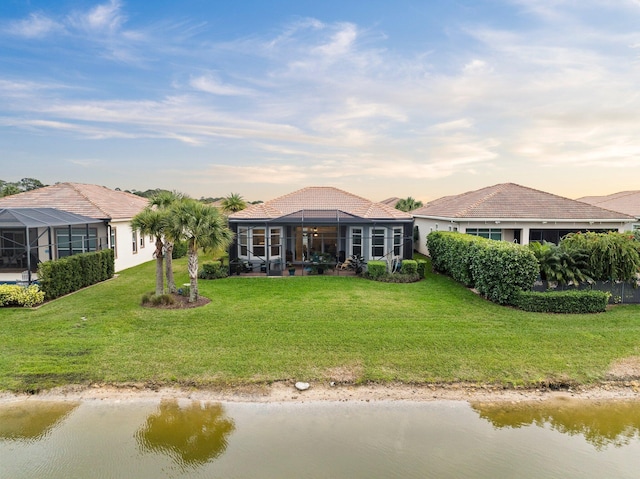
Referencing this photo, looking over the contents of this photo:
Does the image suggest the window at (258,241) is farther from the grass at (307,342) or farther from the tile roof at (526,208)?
the tile roof at (526,208)

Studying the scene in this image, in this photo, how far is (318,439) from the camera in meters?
6.23

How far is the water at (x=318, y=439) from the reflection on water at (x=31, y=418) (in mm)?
19

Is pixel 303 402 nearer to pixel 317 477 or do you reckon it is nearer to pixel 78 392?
pixel 317 477

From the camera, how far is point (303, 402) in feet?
23.9

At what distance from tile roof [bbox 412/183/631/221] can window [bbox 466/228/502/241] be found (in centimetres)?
90

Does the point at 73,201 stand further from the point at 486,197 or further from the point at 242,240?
the point at 486,197

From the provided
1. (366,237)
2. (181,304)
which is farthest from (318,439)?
(366,237)

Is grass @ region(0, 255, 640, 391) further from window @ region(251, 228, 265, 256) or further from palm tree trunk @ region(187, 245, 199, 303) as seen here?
window @ region(251, 228, 265, 256)

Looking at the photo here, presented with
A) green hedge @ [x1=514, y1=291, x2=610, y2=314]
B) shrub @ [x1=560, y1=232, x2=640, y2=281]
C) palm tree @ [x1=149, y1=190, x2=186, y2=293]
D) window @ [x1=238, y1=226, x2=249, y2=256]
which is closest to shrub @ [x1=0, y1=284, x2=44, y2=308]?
palm tree @ [x1=149, y1=190, x2=186, y2=293]

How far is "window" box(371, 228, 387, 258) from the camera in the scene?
20969mm

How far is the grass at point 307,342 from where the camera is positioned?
322 inches

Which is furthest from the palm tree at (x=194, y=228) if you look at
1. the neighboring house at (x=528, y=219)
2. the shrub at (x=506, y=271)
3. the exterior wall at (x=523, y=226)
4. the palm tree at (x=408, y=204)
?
the palm tree at (x=408, y=204)

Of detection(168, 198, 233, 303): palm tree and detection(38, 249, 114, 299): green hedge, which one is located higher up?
detection(168, 198, 233, 303): palm tree

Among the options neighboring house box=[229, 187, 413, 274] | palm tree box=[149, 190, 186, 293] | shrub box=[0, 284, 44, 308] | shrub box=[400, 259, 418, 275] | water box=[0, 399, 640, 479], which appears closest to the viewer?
water box=[0, 399, 640, 479]
